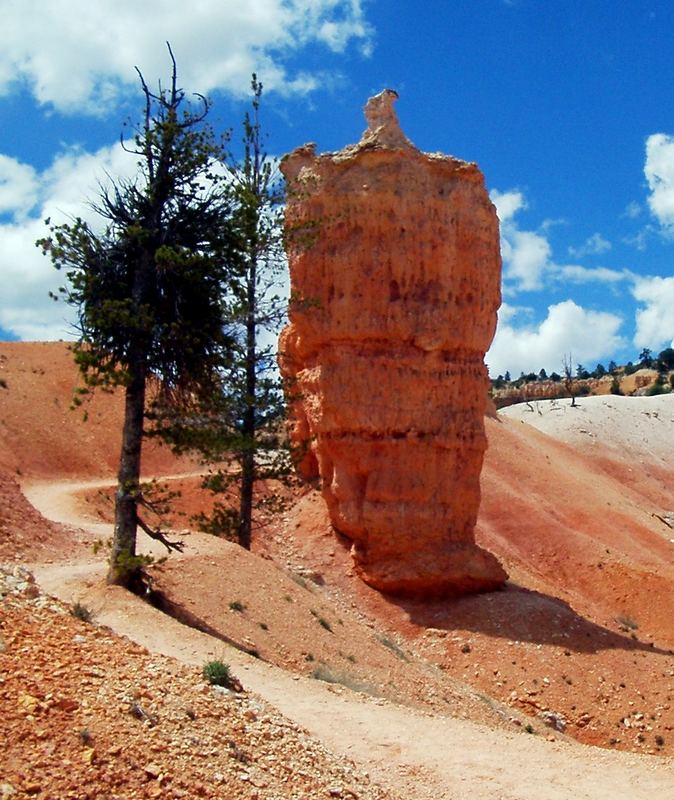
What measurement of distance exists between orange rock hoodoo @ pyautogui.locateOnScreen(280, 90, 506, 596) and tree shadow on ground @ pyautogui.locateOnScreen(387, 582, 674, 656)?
0.49 metres

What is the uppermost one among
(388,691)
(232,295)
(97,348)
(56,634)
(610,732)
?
(232,295)

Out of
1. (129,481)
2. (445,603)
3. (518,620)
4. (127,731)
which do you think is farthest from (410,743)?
(445,603)

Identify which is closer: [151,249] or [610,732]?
[151,249]

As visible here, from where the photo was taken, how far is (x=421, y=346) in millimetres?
20641

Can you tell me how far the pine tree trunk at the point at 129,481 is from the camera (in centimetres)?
1189

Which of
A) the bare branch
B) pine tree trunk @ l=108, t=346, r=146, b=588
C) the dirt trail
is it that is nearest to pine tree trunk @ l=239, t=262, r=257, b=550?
the bare branch

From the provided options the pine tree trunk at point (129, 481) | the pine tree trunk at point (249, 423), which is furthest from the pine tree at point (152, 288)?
the pine tree trunk at point (249, 423)

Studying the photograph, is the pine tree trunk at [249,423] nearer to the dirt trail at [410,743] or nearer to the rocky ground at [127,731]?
the dirt trail at [410,743]

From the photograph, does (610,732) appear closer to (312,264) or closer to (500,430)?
(312,264)

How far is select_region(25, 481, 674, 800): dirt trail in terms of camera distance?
25.5 feet

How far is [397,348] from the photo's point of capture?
67.9 ft

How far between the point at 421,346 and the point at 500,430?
73.9ft

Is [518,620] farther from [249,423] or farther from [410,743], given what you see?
[410,743]

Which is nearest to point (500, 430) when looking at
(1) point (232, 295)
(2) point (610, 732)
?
(2) point (610, 732)
